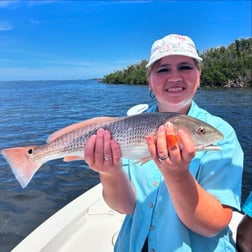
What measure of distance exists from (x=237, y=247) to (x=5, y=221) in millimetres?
6650

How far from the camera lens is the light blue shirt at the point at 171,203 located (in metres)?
1.81

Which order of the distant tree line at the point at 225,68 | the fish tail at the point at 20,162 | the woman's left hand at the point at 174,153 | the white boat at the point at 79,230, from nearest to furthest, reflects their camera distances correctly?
the woman's left hand at the point at 174,153 < the fish tail at the point at 20,162 < the white boat at the point at 79,230 < the distant tree line at the point at 225,68

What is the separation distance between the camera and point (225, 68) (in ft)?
243

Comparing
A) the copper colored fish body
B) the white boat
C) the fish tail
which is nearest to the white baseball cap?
the copper colored fish body

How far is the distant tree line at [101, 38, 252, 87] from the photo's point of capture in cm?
6838

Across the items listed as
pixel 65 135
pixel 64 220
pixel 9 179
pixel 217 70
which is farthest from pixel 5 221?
pixel 217 70

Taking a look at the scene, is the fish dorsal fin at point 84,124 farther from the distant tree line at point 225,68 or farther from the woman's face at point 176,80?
the distant tree line at point 225,68

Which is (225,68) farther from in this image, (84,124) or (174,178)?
(174,178)

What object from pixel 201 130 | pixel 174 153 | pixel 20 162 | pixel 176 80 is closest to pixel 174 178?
pixel 174 153

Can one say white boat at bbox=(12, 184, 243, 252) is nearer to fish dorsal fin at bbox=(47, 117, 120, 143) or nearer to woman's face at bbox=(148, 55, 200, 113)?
fish dorsal fin at bbox=(47, 117, 120, 143)

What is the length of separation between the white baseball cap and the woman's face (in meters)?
0.04

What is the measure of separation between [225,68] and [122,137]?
7606 centimetres

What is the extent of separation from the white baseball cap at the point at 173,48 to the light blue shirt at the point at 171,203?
1.38 ft

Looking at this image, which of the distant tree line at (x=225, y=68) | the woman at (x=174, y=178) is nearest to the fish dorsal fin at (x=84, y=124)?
the woman at (x=174, y=178)
